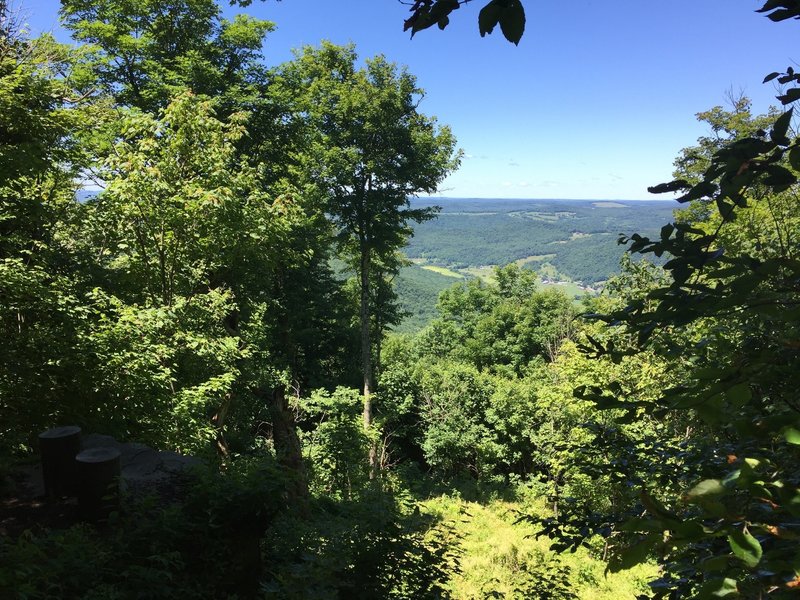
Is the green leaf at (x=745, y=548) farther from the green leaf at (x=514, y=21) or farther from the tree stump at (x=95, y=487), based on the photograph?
the tree stump at (x=95, y=487)

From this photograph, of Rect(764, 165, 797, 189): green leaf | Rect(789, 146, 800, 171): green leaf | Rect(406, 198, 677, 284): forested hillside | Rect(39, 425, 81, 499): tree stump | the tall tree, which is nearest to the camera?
Rect(789, 146, 800, 171): green leaf

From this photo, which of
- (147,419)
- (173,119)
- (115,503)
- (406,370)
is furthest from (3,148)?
(406,370)

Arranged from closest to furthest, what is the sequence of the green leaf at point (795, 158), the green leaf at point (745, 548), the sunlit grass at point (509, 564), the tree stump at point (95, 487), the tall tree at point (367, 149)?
the green leaf at point (745, 548), the green leaf at point (795, 158), the tree stump at point (95, 487), the sunlit grass at point (509, 564), the tall tree at point (367, 149)

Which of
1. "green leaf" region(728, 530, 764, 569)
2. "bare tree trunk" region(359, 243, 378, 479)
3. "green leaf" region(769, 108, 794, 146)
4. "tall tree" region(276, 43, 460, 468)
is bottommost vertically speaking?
"bare tree trunk" region(359, 243, 378, 479)

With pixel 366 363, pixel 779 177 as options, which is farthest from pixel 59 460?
pixel 366 363

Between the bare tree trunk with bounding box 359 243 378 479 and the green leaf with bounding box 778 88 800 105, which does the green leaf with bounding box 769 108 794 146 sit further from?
the bare tree trunk with bounding box 359 243 378 479

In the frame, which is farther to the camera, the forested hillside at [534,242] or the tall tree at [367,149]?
the forested hillside at [534,242]

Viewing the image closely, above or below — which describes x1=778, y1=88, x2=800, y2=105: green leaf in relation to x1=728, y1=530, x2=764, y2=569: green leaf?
above

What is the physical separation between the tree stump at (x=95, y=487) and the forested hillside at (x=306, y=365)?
26 mm

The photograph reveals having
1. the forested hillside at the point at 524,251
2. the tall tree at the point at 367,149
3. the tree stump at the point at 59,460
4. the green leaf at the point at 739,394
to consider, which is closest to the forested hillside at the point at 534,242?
the forested hillside at the point at 524,251

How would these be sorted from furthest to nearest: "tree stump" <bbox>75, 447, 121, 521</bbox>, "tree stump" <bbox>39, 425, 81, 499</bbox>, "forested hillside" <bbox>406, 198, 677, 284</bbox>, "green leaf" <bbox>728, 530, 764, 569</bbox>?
"forested hillside" <bbox>406, 198, 677, 284</bbox>, "tree stump" <bbox>39, 425, 81, 499</bbox>, "tree stump" <bbox>75, 447, 121, 521</bbox>, "green leaf" <bbox>728, 530, 764, 569</bbox>

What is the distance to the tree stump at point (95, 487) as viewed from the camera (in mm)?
4082

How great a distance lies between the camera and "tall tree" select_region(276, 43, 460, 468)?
14117 millimetres

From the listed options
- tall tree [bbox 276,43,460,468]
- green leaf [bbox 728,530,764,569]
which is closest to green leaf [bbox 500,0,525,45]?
green leaf [bbox 728,530,764,569]
